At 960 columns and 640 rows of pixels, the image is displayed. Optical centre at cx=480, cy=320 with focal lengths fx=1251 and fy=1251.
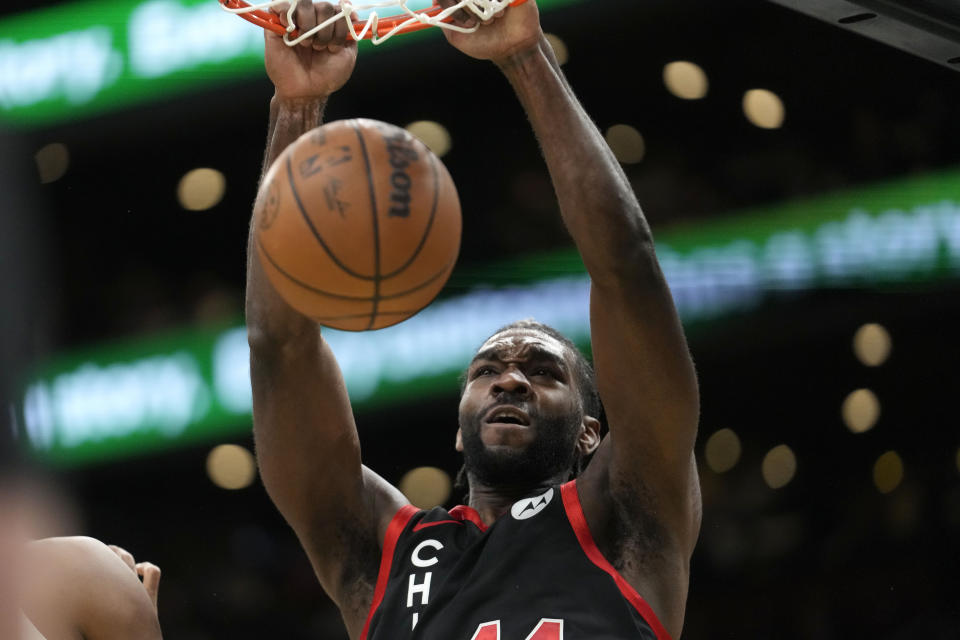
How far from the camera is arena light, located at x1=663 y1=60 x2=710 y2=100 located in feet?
13.3

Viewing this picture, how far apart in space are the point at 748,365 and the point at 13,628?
10.5ft

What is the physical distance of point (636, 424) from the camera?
2.34 meters

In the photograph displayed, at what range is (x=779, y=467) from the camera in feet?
13.2

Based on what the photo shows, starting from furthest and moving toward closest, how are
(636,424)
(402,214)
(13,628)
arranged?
(636,424), (402,214), (13,628)

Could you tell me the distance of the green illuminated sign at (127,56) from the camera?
386 cm

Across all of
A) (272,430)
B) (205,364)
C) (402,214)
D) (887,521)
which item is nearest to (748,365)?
(887,521)

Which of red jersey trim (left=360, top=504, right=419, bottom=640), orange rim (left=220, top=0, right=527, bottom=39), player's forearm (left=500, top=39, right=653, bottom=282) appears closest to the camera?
player's forearm (left=500, top=39, right=653, bottom=282)

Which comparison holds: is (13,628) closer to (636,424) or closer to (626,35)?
(636,424)

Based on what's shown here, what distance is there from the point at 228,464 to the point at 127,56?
1301 millimetres

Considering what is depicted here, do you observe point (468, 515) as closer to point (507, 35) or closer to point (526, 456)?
point (526, 456)

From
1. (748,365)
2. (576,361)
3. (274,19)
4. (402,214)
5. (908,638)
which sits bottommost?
(908,638)

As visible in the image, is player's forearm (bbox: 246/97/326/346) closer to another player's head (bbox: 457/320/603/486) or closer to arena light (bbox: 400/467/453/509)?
another player's head (bbox: 457/320/603/486)

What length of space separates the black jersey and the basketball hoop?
0.97m

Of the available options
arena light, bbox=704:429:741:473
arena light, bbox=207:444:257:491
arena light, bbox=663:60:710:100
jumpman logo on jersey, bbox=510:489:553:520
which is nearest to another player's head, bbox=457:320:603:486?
jumpman logo on jersey, bbox=510:489:553:520
